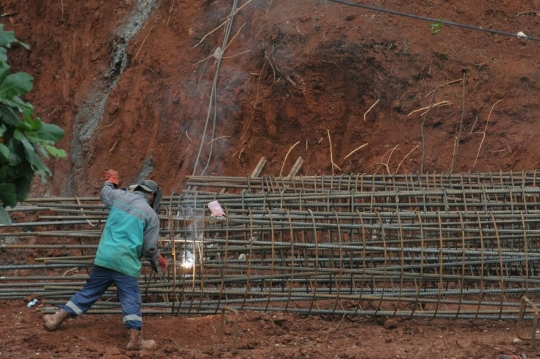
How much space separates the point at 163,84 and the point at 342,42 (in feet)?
7.60

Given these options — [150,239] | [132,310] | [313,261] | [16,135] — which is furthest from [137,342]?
[16,135]

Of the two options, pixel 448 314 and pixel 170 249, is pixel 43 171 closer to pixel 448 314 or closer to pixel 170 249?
pixel 170 249

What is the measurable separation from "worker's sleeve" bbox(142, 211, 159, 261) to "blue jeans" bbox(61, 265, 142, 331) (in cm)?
21

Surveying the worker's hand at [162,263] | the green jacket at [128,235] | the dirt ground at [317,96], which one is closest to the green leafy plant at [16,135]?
the green jacket at [128,235]

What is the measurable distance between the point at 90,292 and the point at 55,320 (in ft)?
1.14

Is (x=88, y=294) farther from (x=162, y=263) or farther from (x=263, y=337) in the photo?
(x=263, y=337)

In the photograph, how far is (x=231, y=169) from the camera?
9555mm

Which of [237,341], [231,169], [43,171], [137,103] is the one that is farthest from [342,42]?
[43,171]

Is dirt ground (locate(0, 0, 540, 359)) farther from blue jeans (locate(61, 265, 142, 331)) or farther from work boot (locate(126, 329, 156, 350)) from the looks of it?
work boot (locate(126, 329, 156, 350))

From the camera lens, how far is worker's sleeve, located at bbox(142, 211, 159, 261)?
580 cm

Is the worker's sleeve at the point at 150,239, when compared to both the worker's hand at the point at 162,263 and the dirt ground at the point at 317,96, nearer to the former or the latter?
the worker's hand at the point at 162,263

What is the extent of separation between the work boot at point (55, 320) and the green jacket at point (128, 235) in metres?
0.47

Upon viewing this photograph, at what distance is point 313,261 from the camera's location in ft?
21.3

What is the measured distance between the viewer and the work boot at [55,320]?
5879 mm
